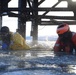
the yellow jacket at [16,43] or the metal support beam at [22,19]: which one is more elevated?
the metal support beam at [22,19]

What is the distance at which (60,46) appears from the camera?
8.92m

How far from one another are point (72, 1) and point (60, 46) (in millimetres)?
5023

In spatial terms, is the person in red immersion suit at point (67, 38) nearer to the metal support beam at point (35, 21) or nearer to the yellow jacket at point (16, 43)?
the yellow jacket at point (16, 43)

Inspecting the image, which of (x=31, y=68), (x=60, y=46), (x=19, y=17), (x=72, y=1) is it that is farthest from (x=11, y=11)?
(x=31, y=68)

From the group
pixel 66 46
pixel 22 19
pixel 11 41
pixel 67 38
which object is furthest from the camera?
pixel 22 19

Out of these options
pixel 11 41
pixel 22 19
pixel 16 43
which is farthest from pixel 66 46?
pixel 22 19

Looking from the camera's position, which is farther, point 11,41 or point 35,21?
point 35,21

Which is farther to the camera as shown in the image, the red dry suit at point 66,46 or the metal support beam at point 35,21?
the metal support beam at point 35,21

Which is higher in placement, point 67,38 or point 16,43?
point 67,38

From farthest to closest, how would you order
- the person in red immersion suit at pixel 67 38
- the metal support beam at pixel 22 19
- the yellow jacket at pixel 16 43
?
1. the metal support beam at pixel 22 19
2. the yellow jacket at pixel 16 43
3. the person in red immersion suit at pixel 67 38

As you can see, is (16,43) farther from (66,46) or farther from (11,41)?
(66,46)

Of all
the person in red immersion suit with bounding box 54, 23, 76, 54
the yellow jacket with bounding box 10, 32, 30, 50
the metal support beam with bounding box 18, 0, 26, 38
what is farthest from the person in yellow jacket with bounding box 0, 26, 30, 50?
the metal support beam with bounding box 18, 0, 26, 38

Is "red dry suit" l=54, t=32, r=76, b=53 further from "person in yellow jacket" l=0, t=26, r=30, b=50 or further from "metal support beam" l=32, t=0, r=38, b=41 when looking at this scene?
"metal support beam" l=32, t=0, r=38, b=41

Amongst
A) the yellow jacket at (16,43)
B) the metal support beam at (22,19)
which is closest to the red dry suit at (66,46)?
the yellow jacket at (16,43)
